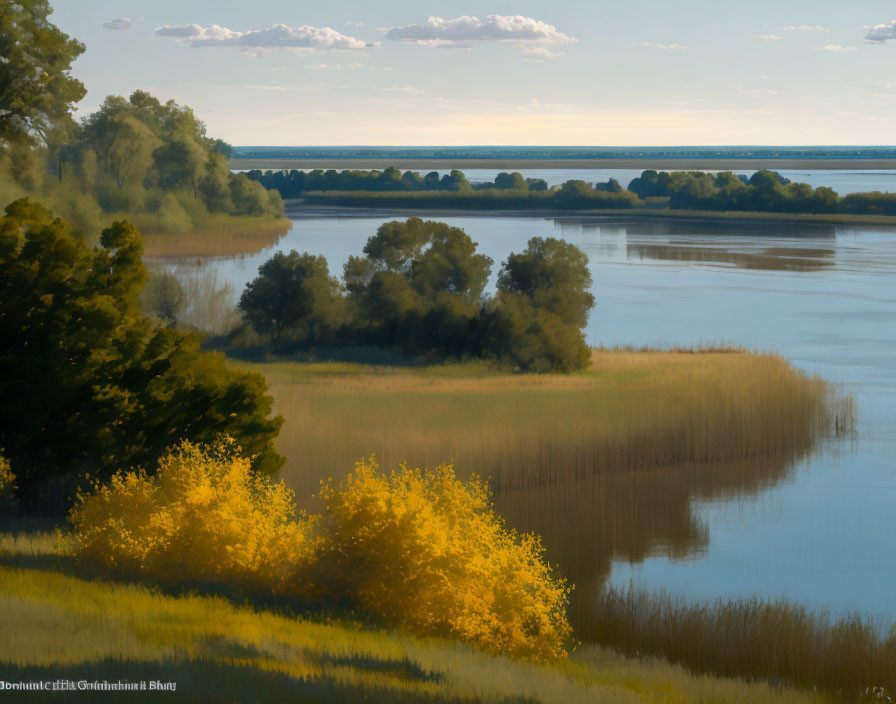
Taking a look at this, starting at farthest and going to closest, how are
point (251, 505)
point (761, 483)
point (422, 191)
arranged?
point (422, 191), point (761, 483), point (251, 505)

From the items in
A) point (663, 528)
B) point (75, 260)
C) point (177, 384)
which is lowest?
point (663, 528)

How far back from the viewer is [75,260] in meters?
21.7

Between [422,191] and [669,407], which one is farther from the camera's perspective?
[422,191]

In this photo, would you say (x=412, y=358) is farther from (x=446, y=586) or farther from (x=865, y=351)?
(x=446, y=586)

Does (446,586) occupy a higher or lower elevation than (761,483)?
higher

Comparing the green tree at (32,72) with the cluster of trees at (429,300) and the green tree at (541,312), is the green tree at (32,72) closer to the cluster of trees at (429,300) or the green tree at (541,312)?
the cluster of trees at (429,300)

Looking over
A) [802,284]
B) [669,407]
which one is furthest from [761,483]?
[802,284]

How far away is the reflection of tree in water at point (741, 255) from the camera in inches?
3730

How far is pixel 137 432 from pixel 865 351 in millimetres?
39238

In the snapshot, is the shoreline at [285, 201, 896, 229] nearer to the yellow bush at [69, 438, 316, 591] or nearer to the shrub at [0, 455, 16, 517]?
the shrub at [0, 455, 16, 517]

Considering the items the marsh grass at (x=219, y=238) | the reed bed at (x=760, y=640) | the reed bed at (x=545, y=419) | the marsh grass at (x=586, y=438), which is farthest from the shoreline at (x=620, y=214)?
the reed bed at (x=760, y=640)

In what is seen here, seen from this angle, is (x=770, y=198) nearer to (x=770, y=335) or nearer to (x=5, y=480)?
(x=770, y=335)

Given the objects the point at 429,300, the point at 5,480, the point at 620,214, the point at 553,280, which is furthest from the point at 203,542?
the point at 620,214

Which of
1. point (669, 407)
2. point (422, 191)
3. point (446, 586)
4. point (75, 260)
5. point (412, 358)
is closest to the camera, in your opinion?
point (446, 586)
